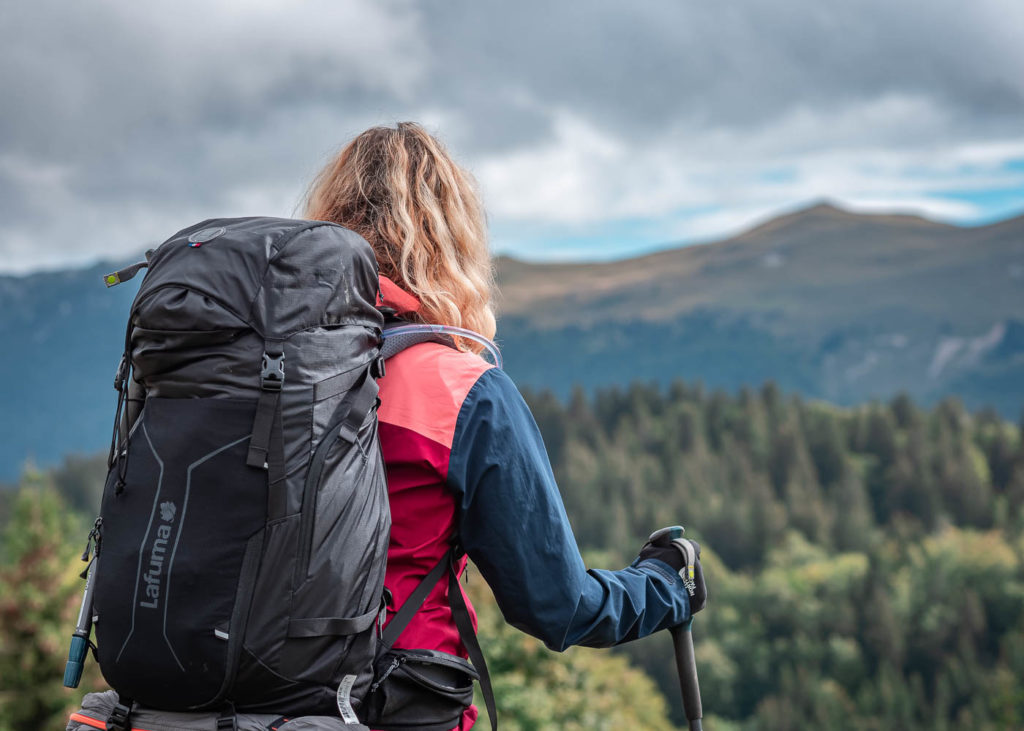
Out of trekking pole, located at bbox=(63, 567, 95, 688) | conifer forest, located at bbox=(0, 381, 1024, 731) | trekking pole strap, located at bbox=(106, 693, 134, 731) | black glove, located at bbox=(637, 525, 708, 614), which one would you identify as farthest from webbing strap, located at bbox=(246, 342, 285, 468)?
conifer forest, located at bbox=(0, 381, 1024, 731)

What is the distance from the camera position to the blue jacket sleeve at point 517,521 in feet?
6.75

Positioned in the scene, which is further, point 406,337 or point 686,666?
point 686,666

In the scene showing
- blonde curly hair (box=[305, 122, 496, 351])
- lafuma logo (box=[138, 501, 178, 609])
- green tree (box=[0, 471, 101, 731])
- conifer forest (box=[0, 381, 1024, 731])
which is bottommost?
conifer forest (box=[0, 381, 1024, 731])

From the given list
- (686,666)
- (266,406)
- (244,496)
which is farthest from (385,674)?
(686,666)

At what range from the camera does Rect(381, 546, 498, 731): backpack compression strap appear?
207cm

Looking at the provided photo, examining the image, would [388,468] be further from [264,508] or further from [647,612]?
[647,612]

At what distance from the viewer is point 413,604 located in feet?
6.87

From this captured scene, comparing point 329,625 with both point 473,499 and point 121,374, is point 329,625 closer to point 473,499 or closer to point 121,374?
point 473,499

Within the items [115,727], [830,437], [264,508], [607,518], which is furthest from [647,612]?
[830,437]

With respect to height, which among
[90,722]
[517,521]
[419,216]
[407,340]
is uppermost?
[419,216]

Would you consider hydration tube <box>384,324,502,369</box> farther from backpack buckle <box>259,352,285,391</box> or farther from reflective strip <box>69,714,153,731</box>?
reflective strip <box>69,714,153,731</box>

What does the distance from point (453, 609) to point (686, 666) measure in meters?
0.77

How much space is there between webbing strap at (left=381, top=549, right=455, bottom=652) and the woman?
14mm

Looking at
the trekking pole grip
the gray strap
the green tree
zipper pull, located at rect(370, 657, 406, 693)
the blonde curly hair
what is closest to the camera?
zipper pull, located at rect(370, 657, 406, 693)
